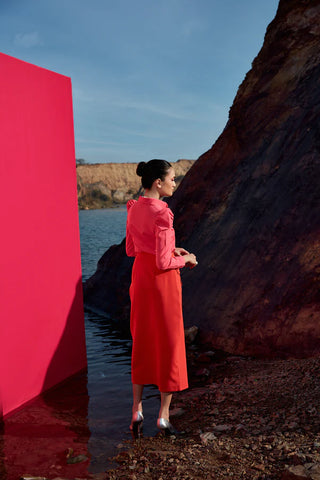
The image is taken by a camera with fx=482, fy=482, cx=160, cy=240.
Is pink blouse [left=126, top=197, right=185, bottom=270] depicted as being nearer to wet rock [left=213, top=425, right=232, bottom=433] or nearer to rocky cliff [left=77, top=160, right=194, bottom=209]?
wet rock [left=213, top=425, right=232, bottom=433]

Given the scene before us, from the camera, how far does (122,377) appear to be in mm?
5254

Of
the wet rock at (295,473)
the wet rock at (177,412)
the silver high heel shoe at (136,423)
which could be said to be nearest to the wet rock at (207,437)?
the silver high heel shoe at (136,423)

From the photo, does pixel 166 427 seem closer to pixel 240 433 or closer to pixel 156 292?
pixel 240 433

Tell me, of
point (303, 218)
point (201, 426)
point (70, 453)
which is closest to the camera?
point (70, 453)

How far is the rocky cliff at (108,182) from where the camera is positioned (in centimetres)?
8962

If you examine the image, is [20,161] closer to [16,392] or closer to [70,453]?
[16,392]

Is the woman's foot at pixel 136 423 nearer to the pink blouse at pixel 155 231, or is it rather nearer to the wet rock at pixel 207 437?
the wet rock at pixel 207 437

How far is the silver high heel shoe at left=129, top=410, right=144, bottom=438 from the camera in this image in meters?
3.67

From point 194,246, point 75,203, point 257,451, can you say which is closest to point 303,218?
point 194,246

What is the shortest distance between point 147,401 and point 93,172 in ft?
347

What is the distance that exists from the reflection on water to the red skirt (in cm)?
53

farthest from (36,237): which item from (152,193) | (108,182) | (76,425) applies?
(108,182)

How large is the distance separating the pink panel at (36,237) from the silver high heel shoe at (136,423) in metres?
1.22

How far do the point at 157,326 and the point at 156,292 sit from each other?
10.4 inches
